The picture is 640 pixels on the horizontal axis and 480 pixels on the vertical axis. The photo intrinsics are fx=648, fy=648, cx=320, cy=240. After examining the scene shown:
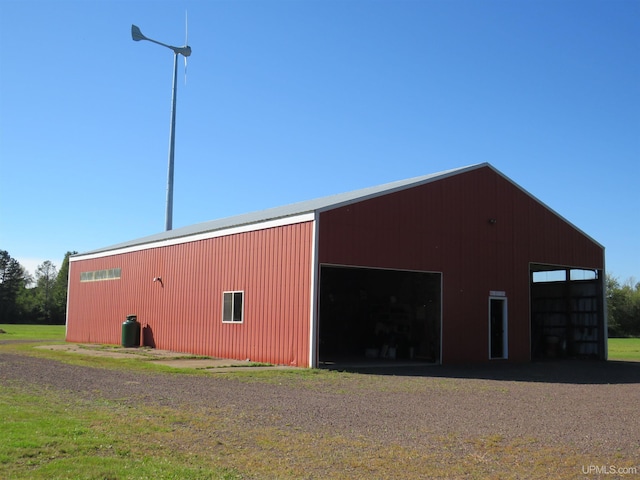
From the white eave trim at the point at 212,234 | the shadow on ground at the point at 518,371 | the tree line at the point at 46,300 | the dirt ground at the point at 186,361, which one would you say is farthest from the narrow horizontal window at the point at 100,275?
the tree line at the point at 46,300

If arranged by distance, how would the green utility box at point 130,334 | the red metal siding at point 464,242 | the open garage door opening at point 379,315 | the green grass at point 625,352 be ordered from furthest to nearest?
the green grass at point 625,352 < the green utility box at point 130,334 < the open garage door opening at point 379,315 < the red metal siding at point 464,242

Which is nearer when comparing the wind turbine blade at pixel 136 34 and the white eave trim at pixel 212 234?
the white eave trim at pixel 212 234

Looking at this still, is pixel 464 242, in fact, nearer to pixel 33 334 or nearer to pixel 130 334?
pixel 130 334

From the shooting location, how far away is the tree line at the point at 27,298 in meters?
78.6

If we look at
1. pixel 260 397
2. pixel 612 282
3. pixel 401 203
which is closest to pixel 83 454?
pixel 260 397

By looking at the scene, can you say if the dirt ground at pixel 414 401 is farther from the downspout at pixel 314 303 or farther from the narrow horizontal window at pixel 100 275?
the narrow horizontal window at pixel 100 275

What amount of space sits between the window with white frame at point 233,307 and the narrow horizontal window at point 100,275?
374 inches

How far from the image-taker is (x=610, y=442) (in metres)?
7.73

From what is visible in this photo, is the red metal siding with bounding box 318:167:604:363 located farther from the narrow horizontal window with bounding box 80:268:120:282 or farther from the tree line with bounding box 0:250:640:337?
the tree line with bounding box 0:250:640:337

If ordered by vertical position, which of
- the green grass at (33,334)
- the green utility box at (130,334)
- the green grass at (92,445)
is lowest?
the green grass at (33,334)

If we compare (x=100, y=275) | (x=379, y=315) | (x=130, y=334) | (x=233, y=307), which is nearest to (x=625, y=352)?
(x=379, y=315)

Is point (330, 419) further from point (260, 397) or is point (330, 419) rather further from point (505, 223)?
point (505, 223)

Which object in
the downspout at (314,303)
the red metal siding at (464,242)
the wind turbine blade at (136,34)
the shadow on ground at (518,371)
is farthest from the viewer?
the wind turbine blade at (136,34)

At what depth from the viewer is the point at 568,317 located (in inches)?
991
